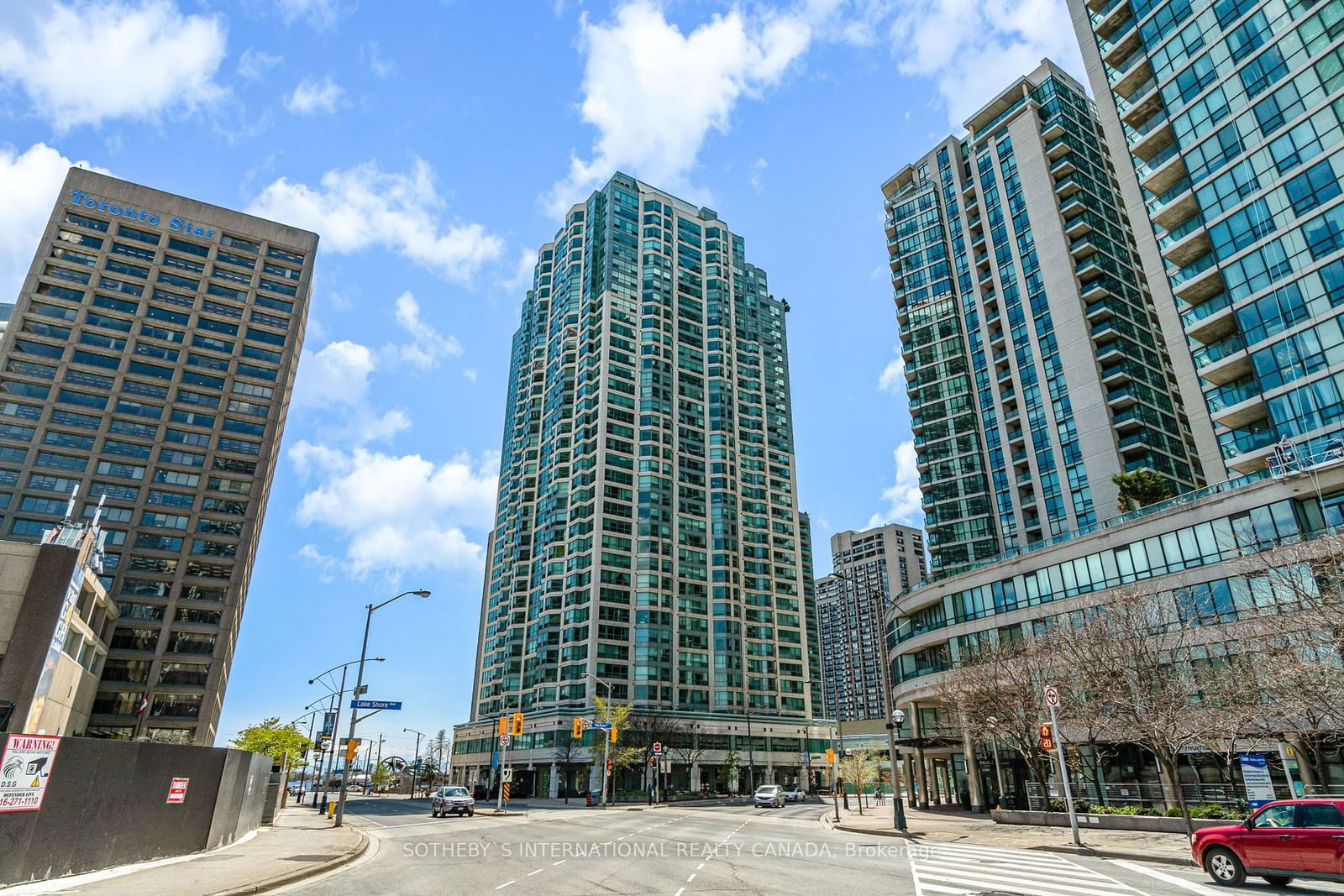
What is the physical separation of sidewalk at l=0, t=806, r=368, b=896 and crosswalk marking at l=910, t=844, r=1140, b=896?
13.5 metres

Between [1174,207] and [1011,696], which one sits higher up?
[1174,207]

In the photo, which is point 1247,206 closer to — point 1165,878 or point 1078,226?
point 1078,226

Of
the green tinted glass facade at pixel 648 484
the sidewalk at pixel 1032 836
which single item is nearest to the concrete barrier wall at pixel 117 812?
the sidewalk at pixel 1032 836

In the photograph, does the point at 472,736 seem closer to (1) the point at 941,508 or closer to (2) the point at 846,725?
(2) the point at 846,725

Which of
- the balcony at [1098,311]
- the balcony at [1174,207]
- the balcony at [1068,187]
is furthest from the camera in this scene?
the balcony at [1068,187]

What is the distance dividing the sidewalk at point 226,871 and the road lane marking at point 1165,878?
61.7 feet

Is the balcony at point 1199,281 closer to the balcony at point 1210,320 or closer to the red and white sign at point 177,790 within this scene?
the balcony at point 1210,320

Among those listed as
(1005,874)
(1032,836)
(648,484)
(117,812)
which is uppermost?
(648,484)

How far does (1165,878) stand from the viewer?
16.6m

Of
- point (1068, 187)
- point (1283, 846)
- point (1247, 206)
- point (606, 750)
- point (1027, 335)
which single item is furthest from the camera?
point (1027, 335)

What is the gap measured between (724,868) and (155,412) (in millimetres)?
98242

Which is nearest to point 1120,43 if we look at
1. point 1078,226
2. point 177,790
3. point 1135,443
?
point 1078,226

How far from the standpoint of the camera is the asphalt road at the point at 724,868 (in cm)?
1466

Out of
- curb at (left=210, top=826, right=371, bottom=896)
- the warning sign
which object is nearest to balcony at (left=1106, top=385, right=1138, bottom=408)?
curb at (left=210, top=826, right=371, bottom=896)
